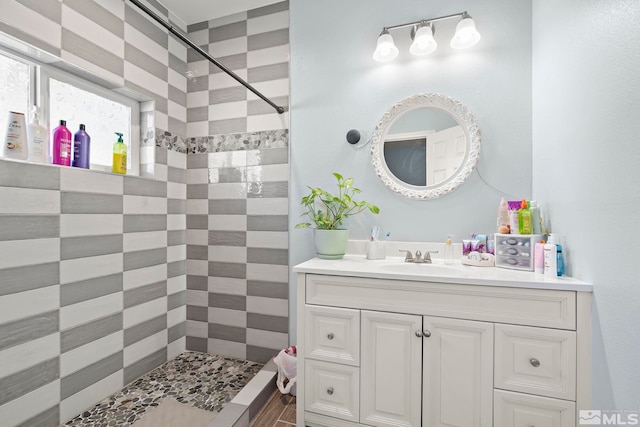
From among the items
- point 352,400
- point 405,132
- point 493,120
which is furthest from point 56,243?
point 493,120

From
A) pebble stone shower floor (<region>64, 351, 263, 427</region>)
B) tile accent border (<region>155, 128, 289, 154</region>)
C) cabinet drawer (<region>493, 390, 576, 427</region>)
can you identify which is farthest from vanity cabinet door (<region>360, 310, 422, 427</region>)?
tile accent border (<region>155, 128, 289, 154</region>)

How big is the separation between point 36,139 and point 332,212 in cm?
159

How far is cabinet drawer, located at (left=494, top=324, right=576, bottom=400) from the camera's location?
3.61ft

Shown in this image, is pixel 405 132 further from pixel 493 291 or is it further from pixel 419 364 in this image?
pixel 419 364

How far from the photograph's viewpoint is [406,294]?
130 cm

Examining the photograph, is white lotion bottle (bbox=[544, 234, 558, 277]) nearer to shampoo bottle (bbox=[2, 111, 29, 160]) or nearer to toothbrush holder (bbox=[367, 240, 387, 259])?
toothbrush holder (bbox=[367, 240, 387, 259])

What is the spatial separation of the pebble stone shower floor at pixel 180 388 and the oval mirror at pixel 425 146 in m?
1.65

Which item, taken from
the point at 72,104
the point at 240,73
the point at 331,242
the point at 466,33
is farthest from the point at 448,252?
the point at 72,104

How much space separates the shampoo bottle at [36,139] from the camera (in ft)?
4.62

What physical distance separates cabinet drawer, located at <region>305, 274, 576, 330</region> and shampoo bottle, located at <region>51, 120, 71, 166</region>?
1426 millimetres

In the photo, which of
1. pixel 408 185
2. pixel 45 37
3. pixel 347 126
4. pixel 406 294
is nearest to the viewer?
pixel 406 294

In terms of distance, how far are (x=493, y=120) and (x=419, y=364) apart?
4.49 feet

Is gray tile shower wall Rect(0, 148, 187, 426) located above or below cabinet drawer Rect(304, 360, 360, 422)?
above

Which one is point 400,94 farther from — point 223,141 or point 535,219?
point 223,141
